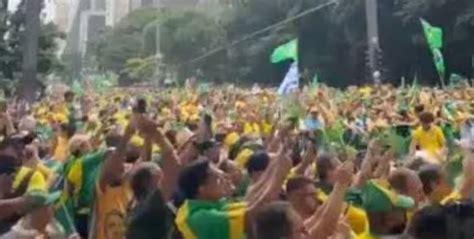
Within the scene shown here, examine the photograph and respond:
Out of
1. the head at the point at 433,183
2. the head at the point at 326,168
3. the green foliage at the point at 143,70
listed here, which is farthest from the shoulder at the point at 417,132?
the green foliage at the point at 143,70

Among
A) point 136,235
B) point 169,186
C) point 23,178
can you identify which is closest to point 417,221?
point 136,235

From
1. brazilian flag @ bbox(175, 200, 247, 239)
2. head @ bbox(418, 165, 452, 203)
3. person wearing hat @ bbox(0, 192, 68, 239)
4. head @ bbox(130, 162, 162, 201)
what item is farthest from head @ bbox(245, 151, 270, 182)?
person wearing hat @ bbox(0, 192, 68, 239)

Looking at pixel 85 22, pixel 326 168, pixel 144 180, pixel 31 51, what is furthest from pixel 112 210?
pixel 85 22

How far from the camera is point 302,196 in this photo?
23.6 ft

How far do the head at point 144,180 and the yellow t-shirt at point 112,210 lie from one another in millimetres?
718

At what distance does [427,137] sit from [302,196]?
763 cm

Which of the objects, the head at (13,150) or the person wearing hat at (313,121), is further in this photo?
the person wearing hat at (313,121)

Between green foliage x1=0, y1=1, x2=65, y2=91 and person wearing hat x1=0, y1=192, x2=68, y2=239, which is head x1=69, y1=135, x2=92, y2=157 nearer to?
person wearing hat x1=0, y1=192, x2=68, y2=239

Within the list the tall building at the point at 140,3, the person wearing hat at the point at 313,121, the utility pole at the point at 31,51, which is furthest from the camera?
the tall building at the point at 140,3

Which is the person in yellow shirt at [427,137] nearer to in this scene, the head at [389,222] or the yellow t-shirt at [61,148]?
the yellow t-shirt at [61,148]

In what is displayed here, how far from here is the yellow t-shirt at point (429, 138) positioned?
47.0ft

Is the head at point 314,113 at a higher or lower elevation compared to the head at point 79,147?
lower

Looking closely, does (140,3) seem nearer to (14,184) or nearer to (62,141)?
(62,141)

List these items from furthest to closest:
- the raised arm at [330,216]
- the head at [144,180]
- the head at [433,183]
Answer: the head at [144,180] < the head at [433,183] < the raised arm at [330,216]
